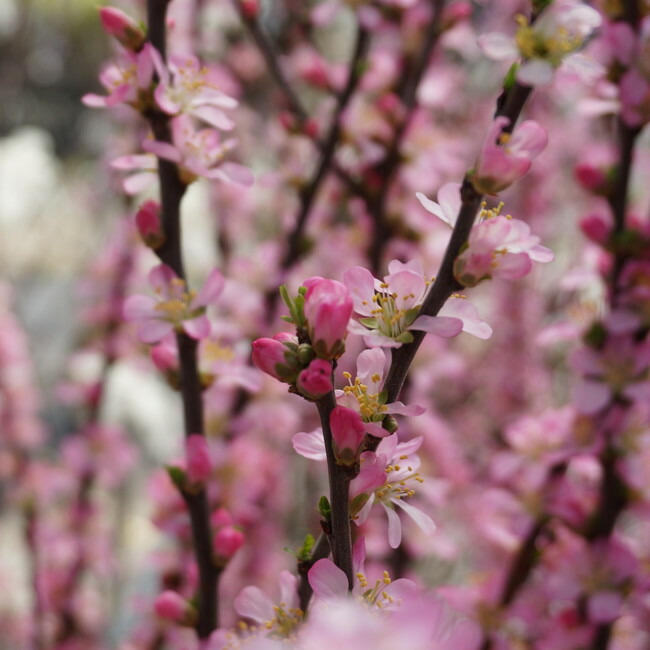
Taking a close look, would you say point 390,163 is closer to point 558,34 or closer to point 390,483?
point 558,34

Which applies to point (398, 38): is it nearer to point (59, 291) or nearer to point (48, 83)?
point (59, 291)

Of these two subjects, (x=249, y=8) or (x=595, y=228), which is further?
(x=249, y=8)

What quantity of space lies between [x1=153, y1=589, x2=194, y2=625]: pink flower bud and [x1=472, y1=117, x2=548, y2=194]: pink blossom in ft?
1.25

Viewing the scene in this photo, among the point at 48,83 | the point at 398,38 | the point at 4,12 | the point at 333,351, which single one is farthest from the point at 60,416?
the point at 48,83

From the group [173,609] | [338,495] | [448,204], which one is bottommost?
[173,609]

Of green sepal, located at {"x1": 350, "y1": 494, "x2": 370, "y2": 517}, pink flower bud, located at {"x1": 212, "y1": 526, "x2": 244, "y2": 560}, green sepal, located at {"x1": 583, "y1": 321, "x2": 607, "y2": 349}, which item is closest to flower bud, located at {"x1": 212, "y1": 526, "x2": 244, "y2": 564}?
pink flower bud, located at {"x1": 212, "y1": 526, "x2": 244, "y2": 560}

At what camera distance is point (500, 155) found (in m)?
0.37

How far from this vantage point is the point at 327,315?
339 mm

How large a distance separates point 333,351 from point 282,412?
0.64 metres

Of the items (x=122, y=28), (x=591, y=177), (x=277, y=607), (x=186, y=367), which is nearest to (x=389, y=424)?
(x=277, y=607)

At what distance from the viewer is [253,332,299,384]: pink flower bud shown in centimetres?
36

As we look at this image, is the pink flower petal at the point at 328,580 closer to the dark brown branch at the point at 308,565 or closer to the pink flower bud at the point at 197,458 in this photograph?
the dark brown branch at the point at 308,565

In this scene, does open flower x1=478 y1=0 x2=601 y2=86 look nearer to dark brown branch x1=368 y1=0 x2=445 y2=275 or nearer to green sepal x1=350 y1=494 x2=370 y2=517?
green sepal x1=350 y1=494 x2=370 y2=517

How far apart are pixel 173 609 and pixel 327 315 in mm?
325
